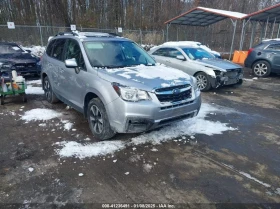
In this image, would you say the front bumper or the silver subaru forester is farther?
the front bumper

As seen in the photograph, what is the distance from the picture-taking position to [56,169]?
327 centimetres

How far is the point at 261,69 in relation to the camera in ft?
34.8

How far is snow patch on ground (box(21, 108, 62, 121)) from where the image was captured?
5.19 m

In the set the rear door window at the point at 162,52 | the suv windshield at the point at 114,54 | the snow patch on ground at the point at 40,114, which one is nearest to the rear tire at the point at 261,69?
the rear door window at the point at 162,52

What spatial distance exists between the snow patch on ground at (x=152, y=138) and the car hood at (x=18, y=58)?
645 centimetres

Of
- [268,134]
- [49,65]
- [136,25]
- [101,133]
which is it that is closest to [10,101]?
[49,65]

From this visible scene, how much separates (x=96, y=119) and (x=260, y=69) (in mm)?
9438

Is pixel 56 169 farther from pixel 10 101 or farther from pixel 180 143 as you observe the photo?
pixel 10 101

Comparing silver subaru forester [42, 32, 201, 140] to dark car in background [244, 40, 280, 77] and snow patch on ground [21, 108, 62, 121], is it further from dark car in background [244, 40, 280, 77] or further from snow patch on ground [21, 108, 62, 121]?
dark car in background [244, 40, 280, 77]

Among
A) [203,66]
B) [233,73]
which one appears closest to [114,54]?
[203,66]

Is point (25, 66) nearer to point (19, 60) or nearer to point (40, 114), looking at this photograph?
point (19, 60)

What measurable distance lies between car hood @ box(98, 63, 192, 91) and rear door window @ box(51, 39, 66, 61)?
1722mm

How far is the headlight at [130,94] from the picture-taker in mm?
3523

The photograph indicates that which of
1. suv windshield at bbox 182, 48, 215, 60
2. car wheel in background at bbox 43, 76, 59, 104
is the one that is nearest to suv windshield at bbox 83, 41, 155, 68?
car wheel in background at bbox 43, 76, 59, 104
